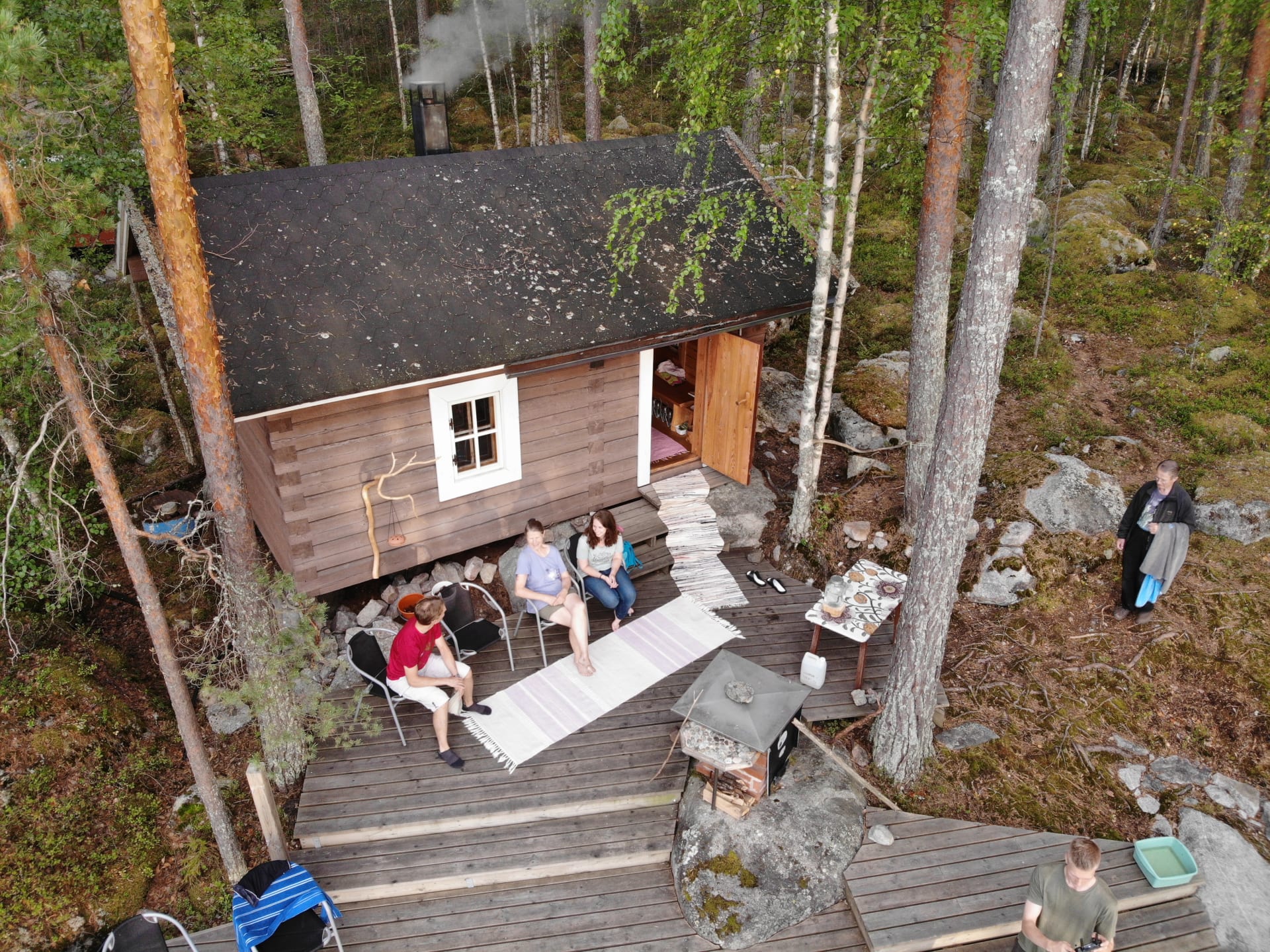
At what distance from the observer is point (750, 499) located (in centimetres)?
986

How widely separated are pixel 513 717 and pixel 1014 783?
13.7 ft

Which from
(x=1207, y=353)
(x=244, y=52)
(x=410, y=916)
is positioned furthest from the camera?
(x=1207, y=353)

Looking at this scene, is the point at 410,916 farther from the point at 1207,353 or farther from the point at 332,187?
the point at 1207,353

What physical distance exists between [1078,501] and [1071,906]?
5.07 metres

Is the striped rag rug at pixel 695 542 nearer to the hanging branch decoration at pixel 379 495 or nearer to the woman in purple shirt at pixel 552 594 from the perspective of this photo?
the woman in purple shirt at pixel 552 594

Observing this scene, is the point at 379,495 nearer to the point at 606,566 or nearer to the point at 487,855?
the point at 606,566

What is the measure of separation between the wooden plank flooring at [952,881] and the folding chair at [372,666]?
3827 mm

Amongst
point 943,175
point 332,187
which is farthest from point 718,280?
point 332,187

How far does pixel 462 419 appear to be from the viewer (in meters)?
8.47

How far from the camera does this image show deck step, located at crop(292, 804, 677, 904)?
5.84 meters

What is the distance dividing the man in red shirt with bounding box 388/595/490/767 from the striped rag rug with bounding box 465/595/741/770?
0.41 m

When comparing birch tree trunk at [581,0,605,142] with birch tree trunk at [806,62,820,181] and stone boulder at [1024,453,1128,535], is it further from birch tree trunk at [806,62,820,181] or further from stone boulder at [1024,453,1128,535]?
stone boulder at [1024,453,1128,535]

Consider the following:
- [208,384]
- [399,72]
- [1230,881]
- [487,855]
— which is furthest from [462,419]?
[399,72]

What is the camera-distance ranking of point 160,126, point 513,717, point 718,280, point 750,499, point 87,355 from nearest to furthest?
point 160,126, point 87,355, point 513,717, point 718,280, point 750,499
